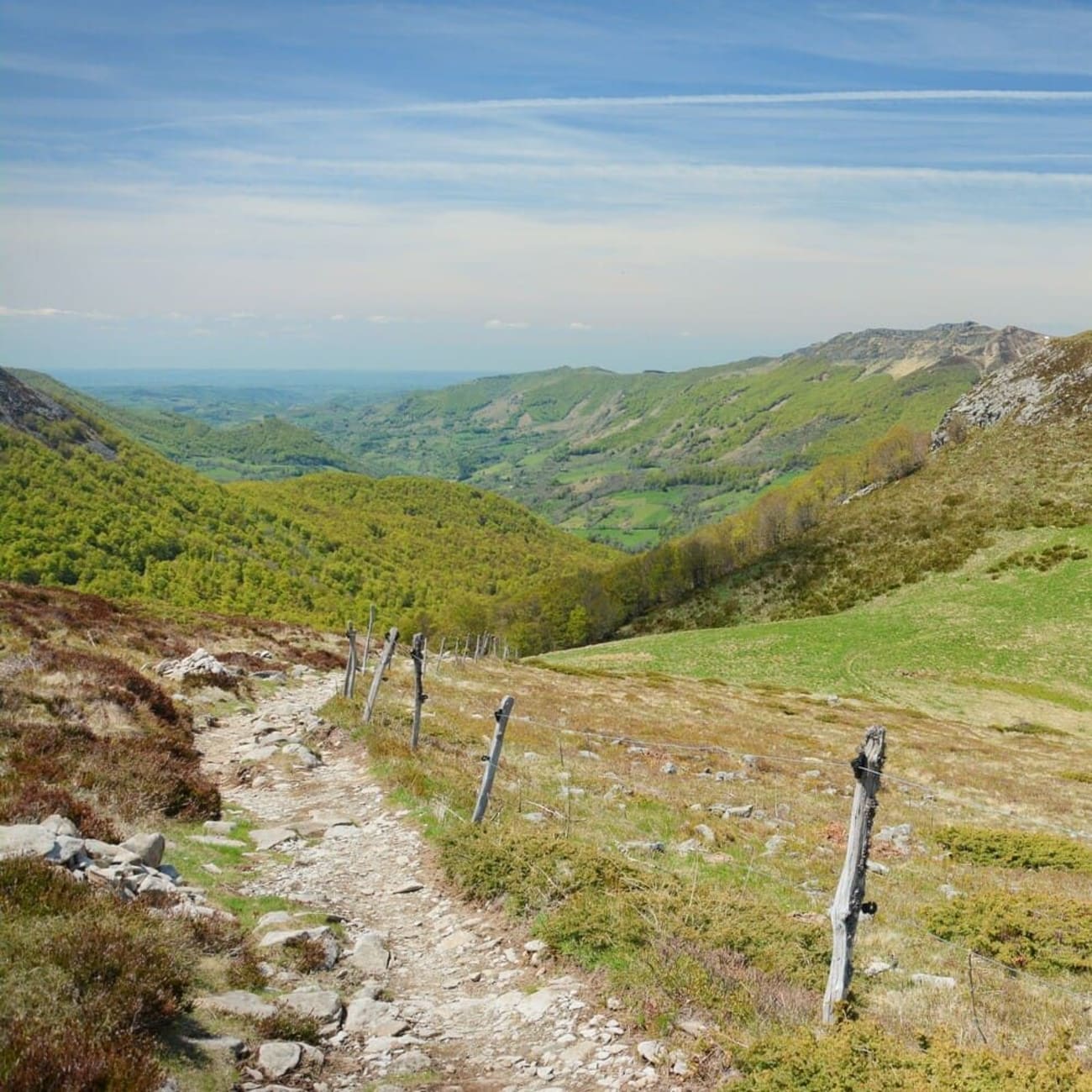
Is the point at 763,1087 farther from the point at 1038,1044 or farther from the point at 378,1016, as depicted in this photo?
the point at 378,1016

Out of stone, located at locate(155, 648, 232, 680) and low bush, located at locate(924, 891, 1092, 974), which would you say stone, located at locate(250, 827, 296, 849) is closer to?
low bush, located at locate(924, 891, 1092, 974)

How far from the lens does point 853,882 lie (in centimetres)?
802

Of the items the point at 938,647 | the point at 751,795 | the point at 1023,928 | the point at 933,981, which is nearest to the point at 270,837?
the point at 933,981

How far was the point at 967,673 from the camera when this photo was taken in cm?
5962

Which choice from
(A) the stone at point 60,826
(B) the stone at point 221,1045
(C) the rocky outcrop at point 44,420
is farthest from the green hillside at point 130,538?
(B) the stone at point 221,1045

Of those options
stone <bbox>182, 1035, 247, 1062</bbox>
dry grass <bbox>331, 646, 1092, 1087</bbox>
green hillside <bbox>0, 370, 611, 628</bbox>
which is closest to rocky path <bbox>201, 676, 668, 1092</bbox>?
stone <bbox>182, 1035, 247, 1062</bbox>

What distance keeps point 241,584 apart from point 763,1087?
7026 inches

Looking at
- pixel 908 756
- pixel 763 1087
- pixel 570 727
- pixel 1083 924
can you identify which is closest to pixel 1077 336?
pixel 908 756

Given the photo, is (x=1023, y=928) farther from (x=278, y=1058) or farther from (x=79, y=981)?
(x=79, y=981)

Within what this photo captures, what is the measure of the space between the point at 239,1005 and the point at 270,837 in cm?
687

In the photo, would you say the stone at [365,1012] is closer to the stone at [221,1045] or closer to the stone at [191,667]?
the stone at [221,1045]

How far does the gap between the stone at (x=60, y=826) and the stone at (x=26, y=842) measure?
0.48m

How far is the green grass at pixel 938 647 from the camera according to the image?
5712 cm

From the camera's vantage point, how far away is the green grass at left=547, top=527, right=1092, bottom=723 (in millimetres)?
57125
